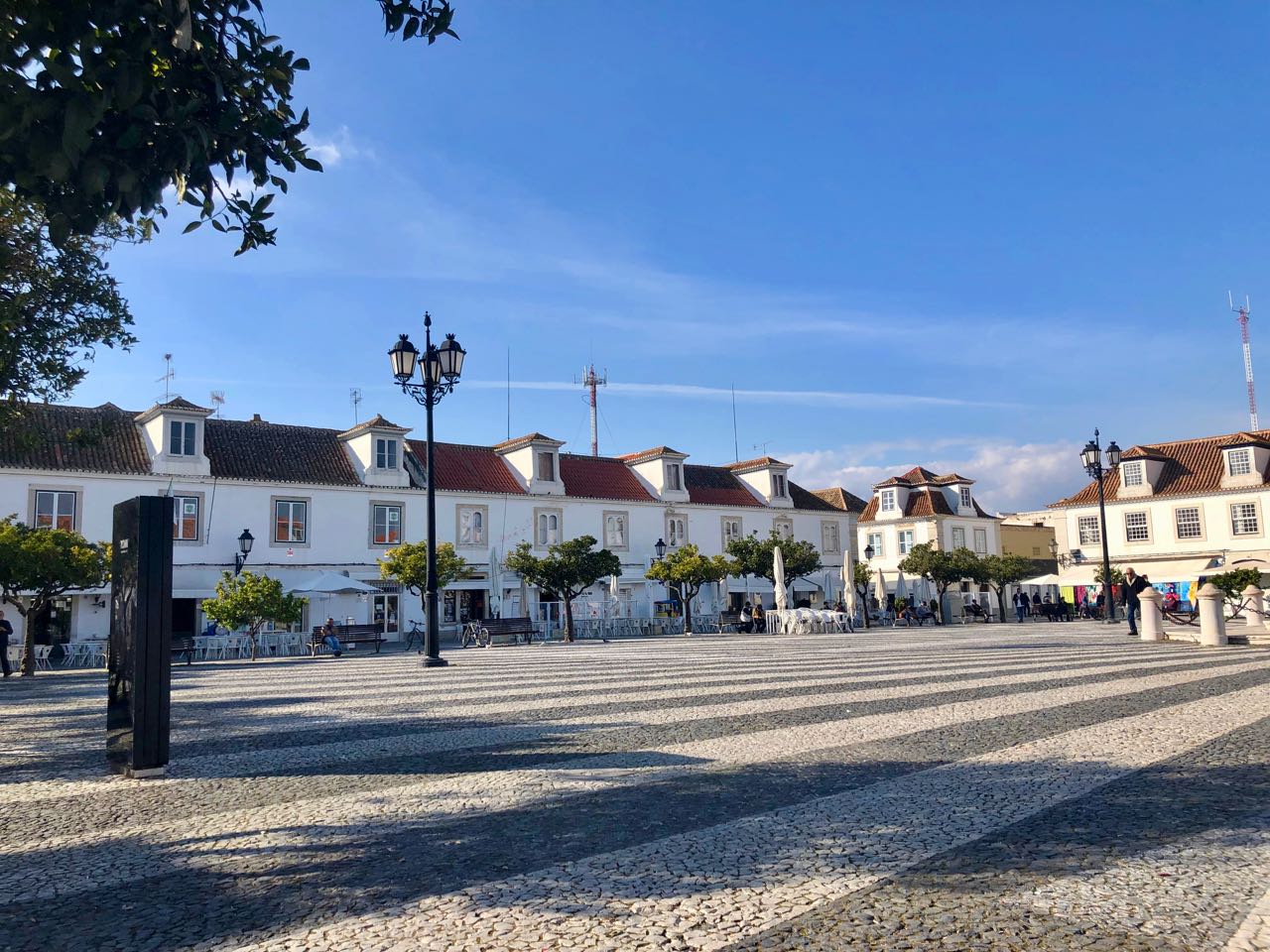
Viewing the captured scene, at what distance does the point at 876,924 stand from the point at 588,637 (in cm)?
3217

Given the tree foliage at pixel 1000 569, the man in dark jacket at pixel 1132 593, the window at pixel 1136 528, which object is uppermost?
the window at pixel 1136 528

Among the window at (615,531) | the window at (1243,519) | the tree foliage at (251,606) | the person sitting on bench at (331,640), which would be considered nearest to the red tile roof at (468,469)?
the window at (615,531)

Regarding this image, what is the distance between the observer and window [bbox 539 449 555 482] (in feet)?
147

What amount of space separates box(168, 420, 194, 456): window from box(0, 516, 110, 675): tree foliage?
41.8 ft

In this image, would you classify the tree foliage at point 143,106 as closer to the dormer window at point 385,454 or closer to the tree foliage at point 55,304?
the tree foliage at point 55,304

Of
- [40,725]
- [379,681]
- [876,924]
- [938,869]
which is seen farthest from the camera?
[379,681]

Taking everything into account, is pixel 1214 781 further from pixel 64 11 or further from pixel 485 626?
pixel 485 626

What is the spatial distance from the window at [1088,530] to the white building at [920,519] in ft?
24.2

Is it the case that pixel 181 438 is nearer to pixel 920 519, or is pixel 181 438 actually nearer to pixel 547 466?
pixel 547 466

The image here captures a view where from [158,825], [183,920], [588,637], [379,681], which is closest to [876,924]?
[183,920]

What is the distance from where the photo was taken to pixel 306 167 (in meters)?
6.01

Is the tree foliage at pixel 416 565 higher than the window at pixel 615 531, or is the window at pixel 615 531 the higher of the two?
the window at pixel 615 531

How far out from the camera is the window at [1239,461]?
154 feet

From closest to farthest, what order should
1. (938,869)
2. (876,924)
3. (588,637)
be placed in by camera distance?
(876,924)
(938,869)
(588,637)
